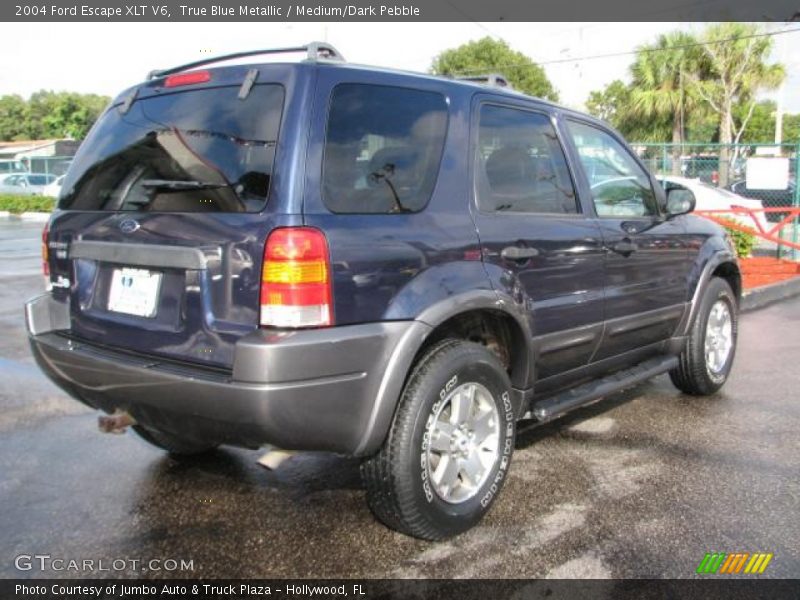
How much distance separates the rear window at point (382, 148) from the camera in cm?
278

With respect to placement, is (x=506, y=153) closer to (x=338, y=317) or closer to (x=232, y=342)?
(x=338, y=317)

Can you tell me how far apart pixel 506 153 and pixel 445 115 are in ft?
1.50

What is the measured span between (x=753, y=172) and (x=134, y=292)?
42.5 feet

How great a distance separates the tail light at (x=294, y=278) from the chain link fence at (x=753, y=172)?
1100 cm

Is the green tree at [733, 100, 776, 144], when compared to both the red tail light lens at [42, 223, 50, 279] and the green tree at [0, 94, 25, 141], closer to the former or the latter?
the red tail light lens at [42, 223, 50, 279]

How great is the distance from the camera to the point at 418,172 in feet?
10.1

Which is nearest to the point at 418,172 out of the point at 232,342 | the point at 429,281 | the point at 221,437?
the point at 429,281

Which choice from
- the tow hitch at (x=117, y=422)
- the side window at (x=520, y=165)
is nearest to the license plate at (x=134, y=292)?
the tow hitch at (x=117, y=422)

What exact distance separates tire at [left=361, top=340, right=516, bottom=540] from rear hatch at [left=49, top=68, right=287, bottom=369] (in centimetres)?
73

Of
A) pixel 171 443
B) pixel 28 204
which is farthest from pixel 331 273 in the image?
pixel 28 204

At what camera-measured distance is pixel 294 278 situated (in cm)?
257

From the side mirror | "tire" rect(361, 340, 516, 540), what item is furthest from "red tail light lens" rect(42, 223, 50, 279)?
the side mirror

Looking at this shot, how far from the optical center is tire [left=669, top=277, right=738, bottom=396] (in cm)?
494

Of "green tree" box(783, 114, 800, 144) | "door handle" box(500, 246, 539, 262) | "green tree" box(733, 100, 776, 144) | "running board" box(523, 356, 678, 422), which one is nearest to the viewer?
"door handle" box(500, 246, 539, 262)
